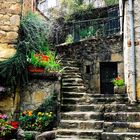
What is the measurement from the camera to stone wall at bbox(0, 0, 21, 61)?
24.1 ft

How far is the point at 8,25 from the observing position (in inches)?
292

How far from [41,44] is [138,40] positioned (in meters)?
2.70

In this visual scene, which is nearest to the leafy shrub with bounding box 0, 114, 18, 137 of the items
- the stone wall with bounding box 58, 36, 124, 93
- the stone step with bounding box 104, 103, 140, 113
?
the stone step with bounding box 104, 103, 140, 113

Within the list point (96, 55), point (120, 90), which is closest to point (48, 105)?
point (120, 90)

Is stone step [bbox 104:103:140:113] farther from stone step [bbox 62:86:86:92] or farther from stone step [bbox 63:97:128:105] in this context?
stone step [bbox 62:86:86:92]

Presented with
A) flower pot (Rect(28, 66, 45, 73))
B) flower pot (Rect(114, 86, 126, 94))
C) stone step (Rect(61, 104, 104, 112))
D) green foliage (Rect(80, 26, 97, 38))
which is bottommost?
stone step (Rect(61, 104, 104, 112))

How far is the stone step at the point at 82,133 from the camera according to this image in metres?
6.04

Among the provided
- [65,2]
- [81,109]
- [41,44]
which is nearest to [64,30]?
[65,2]

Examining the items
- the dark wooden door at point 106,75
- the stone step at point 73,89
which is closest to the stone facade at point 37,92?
the stone step at point 73,89

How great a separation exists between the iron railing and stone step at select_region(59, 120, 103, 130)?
725cm

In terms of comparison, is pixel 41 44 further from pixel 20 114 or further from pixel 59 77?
pixel 20 114

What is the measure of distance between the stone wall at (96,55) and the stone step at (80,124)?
5.59 metres

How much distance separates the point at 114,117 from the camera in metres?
6.60

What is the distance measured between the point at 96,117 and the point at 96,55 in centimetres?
579
